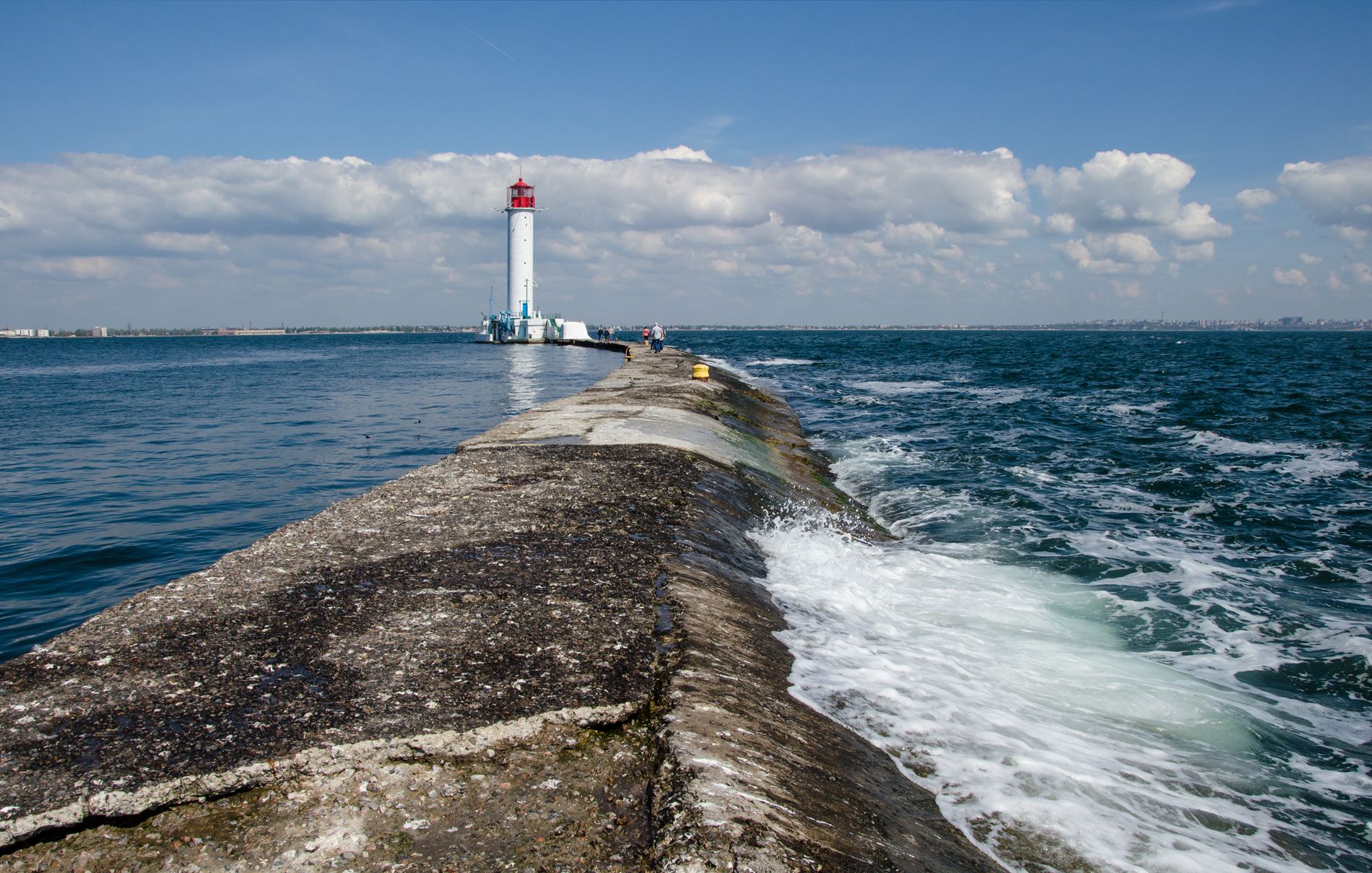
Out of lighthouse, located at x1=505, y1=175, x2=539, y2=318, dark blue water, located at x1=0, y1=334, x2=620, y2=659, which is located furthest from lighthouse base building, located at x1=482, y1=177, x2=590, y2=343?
dark blue water, located at x1=0, y1=334, x2=620, y2=659

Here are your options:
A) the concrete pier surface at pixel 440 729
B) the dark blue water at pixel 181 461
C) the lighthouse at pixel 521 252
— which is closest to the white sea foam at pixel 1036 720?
the concrete pier surface at pixel 440 729

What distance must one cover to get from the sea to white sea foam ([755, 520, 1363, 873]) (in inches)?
0.9

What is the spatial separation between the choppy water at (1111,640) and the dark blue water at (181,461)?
7506 mm

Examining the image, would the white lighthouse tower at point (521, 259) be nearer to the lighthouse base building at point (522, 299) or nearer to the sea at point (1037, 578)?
the lighthouse base building at point (522, 299)

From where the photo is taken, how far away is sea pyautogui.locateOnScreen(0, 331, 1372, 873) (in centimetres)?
462

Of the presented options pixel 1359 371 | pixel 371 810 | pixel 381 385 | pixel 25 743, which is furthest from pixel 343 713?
pixel 1359 371

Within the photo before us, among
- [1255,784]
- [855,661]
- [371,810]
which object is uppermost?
[371,810]

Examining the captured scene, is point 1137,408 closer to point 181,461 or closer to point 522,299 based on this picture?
point 181,461

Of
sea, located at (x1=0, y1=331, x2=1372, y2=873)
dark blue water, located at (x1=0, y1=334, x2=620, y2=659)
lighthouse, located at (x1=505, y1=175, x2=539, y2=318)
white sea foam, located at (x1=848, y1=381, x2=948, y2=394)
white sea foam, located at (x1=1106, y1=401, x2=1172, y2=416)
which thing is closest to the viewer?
sea, located at (x1=0, y1=331, x2=1372, y2=873)

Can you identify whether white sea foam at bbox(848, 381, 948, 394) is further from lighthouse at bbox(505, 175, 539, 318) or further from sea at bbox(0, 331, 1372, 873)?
lighthouse at bbox(505, 175, 539, 318)

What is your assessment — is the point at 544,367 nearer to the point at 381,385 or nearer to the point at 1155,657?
the point at 381,385

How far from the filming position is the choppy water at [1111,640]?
4.43 metres

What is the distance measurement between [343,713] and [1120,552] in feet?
33.0

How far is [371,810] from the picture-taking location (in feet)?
10.1
